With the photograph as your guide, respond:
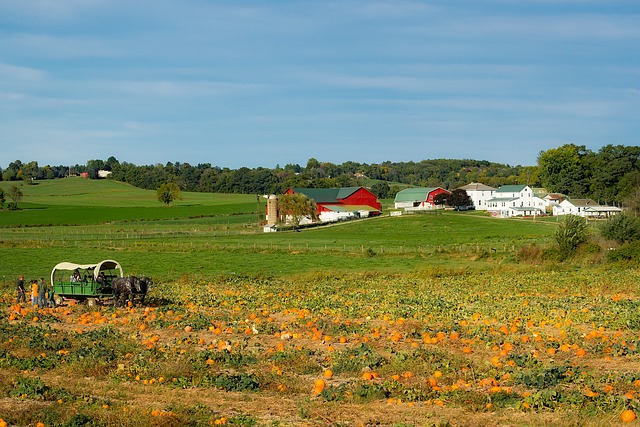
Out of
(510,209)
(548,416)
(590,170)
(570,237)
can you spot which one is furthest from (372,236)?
(590,170)

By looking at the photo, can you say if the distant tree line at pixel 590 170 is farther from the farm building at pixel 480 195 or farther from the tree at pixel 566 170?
the farm building at pixel 480 195

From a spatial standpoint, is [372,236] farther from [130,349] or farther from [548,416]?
[548,416]

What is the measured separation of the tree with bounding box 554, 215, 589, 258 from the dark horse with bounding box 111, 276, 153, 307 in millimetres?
34477

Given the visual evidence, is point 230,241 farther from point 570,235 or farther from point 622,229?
point 622,229

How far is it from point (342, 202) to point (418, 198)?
101 feet

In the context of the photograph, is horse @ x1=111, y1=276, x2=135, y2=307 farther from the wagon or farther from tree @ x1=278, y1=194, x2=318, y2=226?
tree @ x1=278, y1=194, x2=318, y2=226

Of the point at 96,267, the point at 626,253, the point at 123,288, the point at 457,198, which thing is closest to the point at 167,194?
the point at 457,198

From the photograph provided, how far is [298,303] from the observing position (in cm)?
2962

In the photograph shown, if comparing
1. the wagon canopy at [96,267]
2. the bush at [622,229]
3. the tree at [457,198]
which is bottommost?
the wagon canopy at [96,267]

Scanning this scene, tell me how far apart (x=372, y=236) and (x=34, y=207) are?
86430 millimetres

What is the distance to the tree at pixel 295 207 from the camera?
361 feet

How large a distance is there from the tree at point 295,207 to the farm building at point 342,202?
9.39 metres

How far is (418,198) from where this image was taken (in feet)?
522

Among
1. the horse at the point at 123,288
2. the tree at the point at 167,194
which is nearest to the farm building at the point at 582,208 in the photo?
the tree at the point at 167,194
